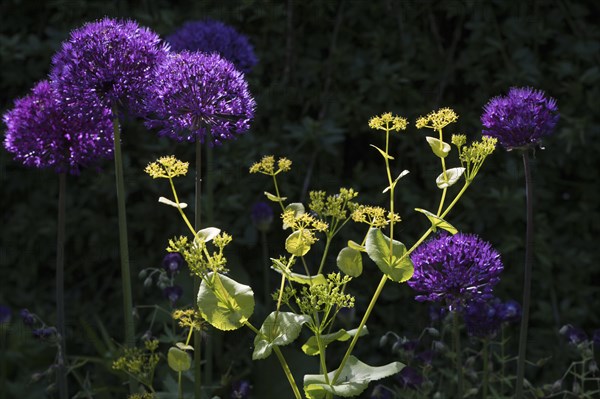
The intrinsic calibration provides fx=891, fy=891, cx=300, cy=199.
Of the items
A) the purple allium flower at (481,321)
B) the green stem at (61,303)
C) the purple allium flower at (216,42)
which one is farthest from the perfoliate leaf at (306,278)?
the purple allium flower at (216,42)

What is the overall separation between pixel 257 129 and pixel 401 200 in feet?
2.18

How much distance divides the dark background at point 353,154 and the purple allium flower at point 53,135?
98cm

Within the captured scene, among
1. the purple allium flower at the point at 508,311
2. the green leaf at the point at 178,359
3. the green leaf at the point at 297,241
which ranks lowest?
the green leaf at the point at 178,359

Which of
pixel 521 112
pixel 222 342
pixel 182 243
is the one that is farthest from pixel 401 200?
pixel 182 243

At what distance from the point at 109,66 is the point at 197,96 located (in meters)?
0.25

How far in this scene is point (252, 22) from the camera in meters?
3.72

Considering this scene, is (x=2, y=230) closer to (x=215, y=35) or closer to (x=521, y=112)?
(x=215, y=35)

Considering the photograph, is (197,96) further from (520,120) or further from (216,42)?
(216,42)

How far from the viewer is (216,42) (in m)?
2.72

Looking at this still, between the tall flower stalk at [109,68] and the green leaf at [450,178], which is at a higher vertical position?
the tall flower stalk at [109,68]

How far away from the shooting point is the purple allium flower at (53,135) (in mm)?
2100

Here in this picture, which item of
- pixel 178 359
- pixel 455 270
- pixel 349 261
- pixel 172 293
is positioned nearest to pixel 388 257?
pixel 349 261

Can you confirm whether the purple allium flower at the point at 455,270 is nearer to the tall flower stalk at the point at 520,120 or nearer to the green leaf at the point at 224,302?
the tall flower stalk at the point at 520,120

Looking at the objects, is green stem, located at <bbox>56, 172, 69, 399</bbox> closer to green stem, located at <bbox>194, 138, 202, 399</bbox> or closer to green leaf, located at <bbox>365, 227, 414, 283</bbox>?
green stem, located at <bbox>194, 138, 202, 399</bbox>
